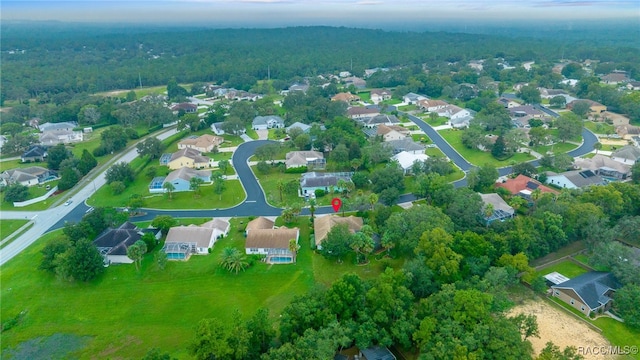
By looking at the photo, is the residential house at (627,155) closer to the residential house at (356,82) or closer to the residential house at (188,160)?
the residential house at (188,160)

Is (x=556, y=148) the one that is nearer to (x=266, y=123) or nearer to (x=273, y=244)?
(x=273, y=244)

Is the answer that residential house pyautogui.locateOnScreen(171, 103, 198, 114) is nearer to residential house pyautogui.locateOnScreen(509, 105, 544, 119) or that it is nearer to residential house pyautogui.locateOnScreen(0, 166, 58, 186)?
residential house pyautogui.locateOnScreen(0, 166, 58, 186)

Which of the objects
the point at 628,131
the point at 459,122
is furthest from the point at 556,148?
the point at 459,122

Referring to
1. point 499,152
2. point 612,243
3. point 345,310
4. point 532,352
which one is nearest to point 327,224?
point 345,310

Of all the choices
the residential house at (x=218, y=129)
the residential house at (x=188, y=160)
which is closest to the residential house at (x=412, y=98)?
the residential house at (x=218, y=129)

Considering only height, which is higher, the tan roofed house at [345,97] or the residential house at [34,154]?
the tan roofed house at [345,97]

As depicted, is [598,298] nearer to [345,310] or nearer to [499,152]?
[345,310]

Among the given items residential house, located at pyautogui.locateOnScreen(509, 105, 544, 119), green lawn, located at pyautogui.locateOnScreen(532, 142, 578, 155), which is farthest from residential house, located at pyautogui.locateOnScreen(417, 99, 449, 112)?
green lawn, located at pyautogui.locateOnScreen(532, 142, 578, 155)
